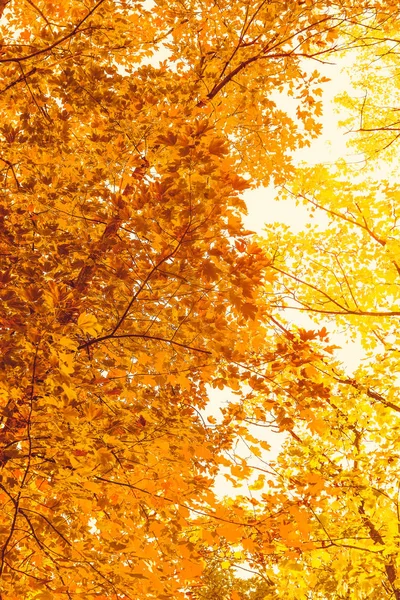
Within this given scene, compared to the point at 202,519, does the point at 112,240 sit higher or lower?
higher

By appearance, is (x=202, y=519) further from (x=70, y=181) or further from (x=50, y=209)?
(x=70, y=181)

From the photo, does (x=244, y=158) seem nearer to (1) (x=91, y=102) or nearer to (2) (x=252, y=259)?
(1) (x=91, y=102)

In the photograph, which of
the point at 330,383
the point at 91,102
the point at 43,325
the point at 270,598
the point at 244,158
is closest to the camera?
the point at 43,325

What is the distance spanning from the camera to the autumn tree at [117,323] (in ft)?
6.46

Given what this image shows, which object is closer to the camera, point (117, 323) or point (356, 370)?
point (117, 323)

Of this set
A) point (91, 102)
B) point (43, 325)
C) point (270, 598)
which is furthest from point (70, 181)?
point (270, 598)

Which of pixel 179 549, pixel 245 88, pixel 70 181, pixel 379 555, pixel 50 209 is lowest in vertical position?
pixel 379 555

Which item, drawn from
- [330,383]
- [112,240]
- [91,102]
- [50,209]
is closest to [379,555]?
[330,383]

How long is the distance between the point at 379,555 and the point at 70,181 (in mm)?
3782

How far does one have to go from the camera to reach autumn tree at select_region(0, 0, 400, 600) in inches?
77.5

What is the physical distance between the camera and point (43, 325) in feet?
6.32

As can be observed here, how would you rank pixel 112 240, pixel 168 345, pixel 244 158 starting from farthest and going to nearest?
pixel 244 158
pixel 168 345
pixel 112 240

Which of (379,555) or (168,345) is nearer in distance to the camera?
(168,345)

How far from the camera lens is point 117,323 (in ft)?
7.32
